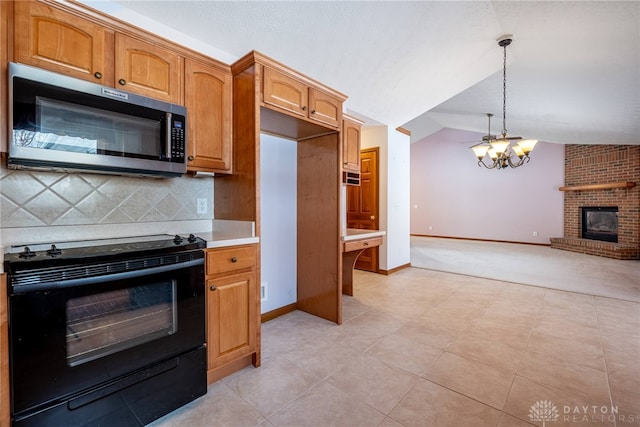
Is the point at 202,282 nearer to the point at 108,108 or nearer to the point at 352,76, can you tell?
the point at 108,108

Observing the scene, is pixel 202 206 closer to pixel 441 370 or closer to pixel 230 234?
pixel 230 234

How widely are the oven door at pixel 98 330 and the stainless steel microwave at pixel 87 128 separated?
25.7 inches

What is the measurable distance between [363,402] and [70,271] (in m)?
1.69

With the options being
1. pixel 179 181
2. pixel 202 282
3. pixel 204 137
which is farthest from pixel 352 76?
pixel 202 282

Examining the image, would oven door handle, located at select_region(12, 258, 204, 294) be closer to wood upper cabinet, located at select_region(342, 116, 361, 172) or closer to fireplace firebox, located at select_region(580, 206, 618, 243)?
wood upper cabinet, located at select_region(342, 116, 361, 172)

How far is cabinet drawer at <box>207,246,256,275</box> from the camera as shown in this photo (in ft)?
5.89

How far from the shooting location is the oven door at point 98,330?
1192 millimetres

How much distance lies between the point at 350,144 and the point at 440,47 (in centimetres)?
144

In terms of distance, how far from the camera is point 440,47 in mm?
3186

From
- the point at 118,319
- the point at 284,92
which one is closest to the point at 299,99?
the point at 284,92

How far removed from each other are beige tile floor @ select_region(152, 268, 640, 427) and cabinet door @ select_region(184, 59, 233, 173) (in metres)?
1.54

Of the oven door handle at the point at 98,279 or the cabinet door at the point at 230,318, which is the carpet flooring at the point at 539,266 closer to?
the cabinet door at the point at 230,318

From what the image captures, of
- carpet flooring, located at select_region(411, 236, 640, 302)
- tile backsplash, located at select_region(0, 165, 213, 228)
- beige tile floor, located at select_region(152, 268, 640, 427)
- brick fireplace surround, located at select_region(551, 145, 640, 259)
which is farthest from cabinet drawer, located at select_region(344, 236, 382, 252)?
brick fireplace surround, located at select_region(551, 145, 640, 259)

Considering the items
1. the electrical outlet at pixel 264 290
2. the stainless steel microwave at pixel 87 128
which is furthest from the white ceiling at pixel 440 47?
the electrical outlet at pixel 264 290
